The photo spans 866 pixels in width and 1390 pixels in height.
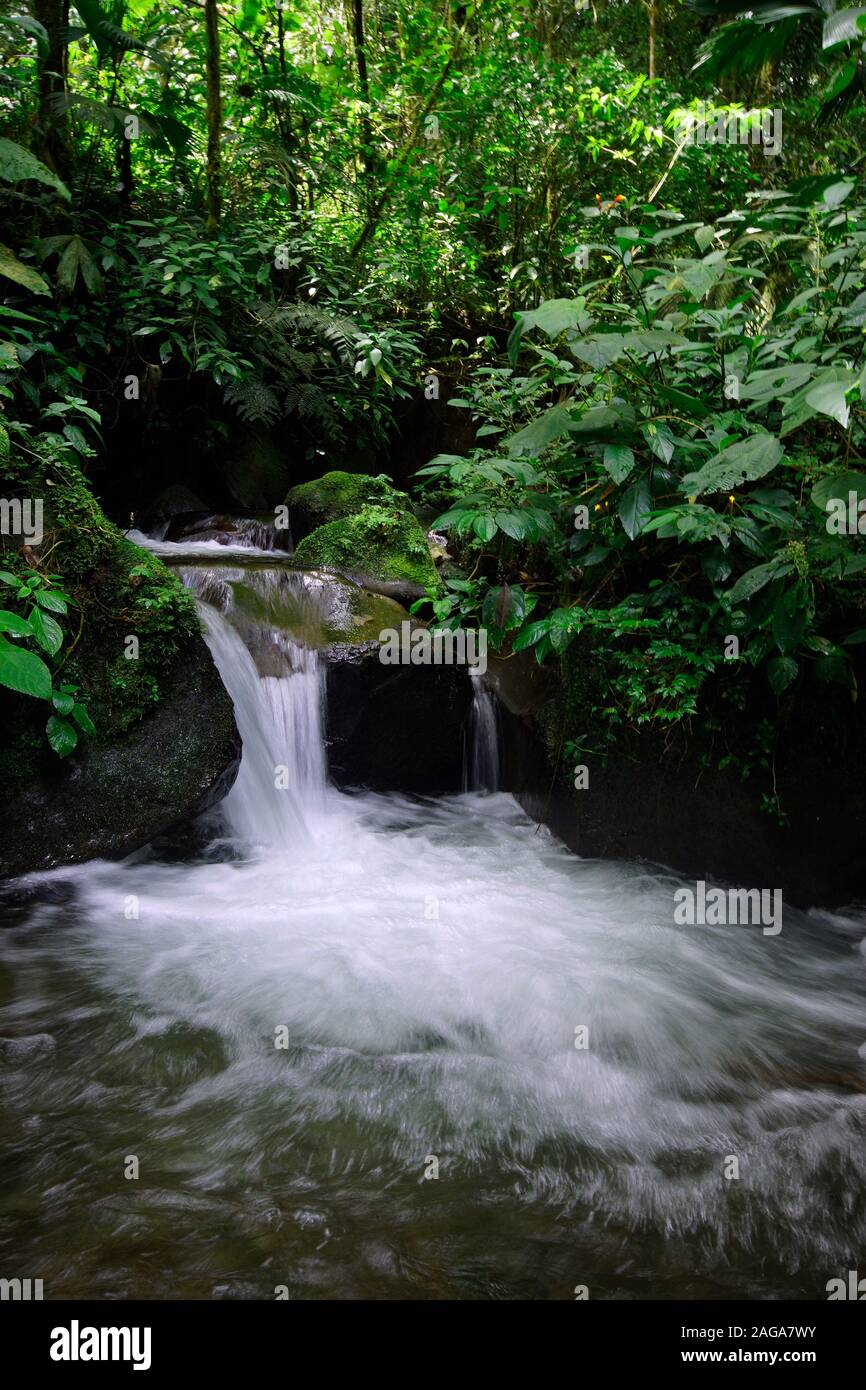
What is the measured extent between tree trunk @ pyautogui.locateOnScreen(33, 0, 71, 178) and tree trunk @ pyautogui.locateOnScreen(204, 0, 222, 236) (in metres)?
1.17

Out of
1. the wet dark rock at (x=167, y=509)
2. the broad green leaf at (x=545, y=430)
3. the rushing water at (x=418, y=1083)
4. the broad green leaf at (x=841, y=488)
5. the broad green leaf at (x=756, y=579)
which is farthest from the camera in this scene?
the wet dark rock at (x=167, y=509)

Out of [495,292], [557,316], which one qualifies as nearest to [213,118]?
[495,292]

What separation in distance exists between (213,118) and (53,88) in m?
1.43

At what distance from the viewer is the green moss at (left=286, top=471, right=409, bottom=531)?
7.07 meters

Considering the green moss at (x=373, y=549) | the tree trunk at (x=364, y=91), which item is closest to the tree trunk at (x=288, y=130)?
the tree trunk at (x=364, y=91)

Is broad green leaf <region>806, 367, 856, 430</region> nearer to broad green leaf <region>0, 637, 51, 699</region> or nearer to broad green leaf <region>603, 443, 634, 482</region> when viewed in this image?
broad green leaf <region>603, 443, 634, 482</region>

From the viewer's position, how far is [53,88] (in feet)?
21.0

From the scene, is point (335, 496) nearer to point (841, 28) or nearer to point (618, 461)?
point (618, 461)

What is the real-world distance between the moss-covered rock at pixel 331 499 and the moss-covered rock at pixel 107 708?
2.47 m

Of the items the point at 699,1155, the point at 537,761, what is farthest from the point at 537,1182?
the point at 537,761

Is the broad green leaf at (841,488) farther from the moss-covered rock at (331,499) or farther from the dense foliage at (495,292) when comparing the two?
the moss-covered rock at (331,499)

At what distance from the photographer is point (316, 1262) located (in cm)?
204

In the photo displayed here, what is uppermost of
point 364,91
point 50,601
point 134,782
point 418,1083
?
point 364,91

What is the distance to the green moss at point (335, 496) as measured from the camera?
23.2ft
